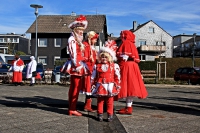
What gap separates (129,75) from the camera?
263 inches

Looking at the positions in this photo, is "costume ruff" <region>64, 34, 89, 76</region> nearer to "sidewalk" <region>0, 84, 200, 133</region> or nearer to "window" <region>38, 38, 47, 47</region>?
"sidewalk" <region>0, 84, 200, 133</region>

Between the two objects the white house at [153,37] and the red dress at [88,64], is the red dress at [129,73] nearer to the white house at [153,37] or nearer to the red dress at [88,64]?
the red dress at [88,64]

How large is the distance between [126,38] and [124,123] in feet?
7.19

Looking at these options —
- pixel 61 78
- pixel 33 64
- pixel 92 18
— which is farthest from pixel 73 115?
pixel 92 18

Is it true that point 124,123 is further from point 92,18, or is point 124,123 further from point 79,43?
point 92,18

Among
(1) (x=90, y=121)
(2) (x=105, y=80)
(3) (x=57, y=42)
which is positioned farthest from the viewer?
(3) (x=57, y=42)

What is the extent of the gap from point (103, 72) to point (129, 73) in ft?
2.83

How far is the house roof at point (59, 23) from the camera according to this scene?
46812 millimetres

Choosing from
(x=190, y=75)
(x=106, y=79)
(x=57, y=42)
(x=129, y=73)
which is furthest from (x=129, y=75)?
(x=57, y=42)

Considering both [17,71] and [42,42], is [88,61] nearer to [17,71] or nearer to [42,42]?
[17,71]

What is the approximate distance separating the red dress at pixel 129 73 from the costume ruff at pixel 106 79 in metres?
0.52

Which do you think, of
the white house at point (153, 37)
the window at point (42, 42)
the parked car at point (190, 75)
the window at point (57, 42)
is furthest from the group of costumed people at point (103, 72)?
the white house at point (153, 37)

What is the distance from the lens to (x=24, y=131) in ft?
16.1

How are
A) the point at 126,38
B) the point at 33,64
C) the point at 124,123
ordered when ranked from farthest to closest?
the point at 33,64, the point at 126,38, the point at 124,123
